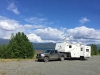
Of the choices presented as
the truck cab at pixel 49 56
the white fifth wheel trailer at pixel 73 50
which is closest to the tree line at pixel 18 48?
the truck cab at pixel 49 56

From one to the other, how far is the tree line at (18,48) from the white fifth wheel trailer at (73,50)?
5.02m

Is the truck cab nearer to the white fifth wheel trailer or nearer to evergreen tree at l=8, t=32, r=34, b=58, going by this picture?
the white fifth wheel trailer

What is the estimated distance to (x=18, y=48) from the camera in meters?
29.4

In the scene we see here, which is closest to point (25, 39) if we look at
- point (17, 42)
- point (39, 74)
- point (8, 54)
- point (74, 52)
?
point (17, 42)

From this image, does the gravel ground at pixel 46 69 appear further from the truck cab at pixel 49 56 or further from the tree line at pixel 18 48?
the tree line at pixel 18 48

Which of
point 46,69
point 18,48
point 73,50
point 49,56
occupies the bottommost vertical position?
point 46,69

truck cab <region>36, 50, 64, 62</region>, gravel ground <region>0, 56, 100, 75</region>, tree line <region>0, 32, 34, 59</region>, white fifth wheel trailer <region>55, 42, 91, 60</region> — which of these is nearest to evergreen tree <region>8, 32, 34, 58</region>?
tree line <region>0, 32, 34, 59</region>

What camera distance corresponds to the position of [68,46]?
101ft

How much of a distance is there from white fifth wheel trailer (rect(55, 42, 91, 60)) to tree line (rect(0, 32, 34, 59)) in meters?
5.02

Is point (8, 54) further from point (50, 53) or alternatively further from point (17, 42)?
point (50, 53)

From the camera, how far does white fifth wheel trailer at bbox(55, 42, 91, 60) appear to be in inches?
1202

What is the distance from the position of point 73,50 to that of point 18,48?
910 centimetres

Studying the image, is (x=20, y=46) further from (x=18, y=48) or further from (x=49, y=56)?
(x=49, y=56)

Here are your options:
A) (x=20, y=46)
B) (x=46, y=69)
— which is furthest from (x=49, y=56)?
(x=46, y=69)
